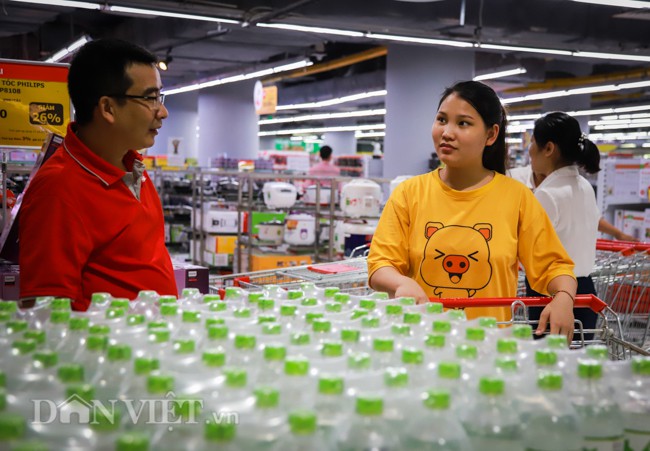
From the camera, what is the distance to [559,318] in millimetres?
2195

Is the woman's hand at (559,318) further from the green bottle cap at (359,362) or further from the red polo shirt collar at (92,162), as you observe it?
the red polo shirt collar at (92,162)

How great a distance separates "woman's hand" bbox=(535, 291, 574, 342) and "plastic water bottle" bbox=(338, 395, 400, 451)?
1.28m

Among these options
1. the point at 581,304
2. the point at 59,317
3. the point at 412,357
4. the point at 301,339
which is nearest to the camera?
the point at 412,357

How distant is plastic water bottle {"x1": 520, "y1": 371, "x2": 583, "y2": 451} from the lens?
112cm

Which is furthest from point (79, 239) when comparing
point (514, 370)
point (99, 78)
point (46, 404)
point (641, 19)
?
point (641, 19)

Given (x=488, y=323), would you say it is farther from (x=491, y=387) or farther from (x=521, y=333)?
(x=491, y=387)

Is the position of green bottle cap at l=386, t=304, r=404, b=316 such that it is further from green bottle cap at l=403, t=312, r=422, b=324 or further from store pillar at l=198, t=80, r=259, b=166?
store pillar at l=198, t=80, r=259, b=166

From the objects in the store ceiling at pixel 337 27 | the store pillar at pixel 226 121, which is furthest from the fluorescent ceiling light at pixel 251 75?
the store pillar at pixel 226 121

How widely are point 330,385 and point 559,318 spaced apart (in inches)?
53.8

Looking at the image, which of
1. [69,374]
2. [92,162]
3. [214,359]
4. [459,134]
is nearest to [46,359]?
[69,374]

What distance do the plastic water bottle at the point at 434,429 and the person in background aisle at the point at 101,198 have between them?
135cm

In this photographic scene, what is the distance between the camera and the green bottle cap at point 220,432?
974 millimetres

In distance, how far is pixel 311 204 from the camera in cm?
1034

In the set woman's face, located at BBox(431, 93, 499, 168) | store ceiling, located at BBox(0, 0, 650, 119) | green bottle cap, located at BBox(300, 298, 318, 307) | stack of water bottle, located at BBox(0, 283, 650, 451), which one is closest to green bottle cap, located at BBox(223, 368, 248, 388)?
stack of water bottle, located at BBox(0, 283, 650, 451)
